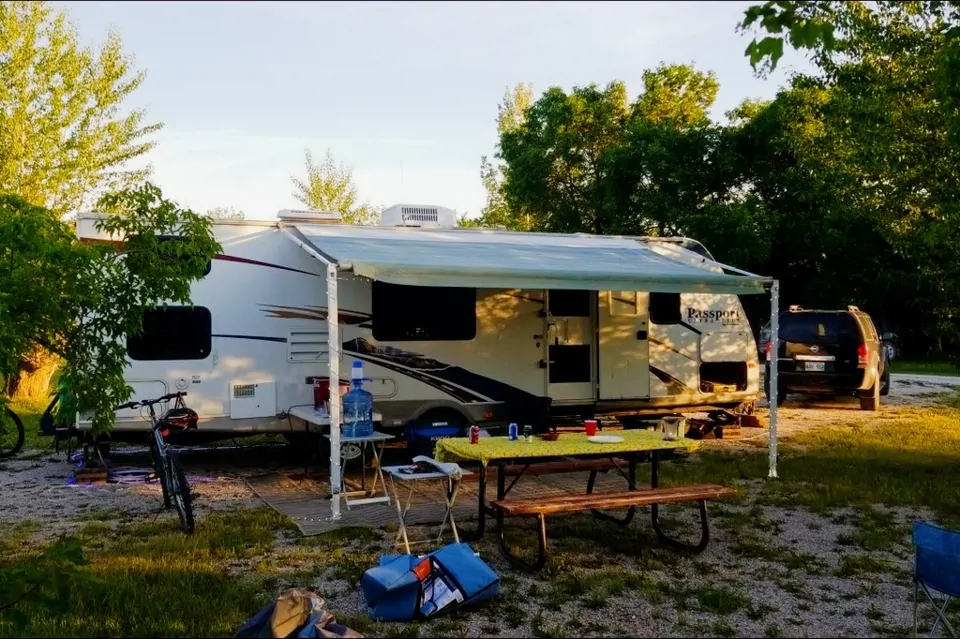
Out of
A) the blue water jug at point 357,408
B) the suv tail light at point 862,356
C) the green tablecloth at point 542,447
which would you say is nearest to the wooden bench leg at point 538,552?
the green tablecloth at point 542,447

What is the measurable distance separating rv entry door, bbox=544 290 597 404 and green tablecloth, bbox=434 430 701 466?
3065mm

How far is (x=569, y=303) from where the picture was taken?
973 cm

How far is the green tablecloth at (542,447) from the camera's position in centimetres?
570

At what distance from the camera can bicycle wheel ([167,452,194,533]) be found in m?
6.11

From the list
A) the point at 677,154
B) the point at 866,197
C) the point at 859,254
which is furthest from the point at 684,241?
the point at 859,254

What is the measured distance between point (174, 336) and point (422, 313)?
2461 millimetres

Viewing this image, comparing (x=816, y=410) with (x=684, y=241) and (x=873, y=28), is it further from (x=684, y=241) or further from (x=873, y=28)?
(x=873, y=28)

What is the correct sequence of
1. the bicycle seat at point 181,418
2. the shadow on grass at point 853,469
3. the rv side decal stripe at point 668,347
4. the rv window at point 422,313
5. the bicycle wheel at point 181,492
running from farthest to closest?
the rv side decal stripe at point 668,347 < the rv window at point 422,313 < the bicycle seat at point 181,418 < the shadow on grass at point 853,469 < the bicycle wheel at point 181,492

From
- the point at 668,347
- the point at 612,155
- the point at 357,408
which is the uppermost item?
the point at 612,155

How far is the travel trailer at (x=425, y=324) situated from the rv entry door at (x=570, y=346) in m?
0.01

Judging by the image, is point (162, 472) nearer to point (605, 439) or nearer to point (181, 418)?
point (181, 418)

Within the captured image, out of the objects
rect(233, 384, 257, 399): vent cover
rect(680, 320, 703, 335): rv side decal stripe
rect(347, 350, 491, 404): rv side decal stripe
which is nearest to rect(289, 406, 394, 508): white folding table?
rect(233, 384, 257, 399): vent cover

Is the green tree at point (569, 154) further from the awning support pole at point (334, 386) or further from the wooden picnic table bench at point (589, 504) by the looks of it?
the wooden picnic table bench at point (589, 504)

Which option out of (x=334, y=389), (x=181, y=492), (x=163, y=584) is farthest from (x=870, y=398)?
(x=163, y=584)
